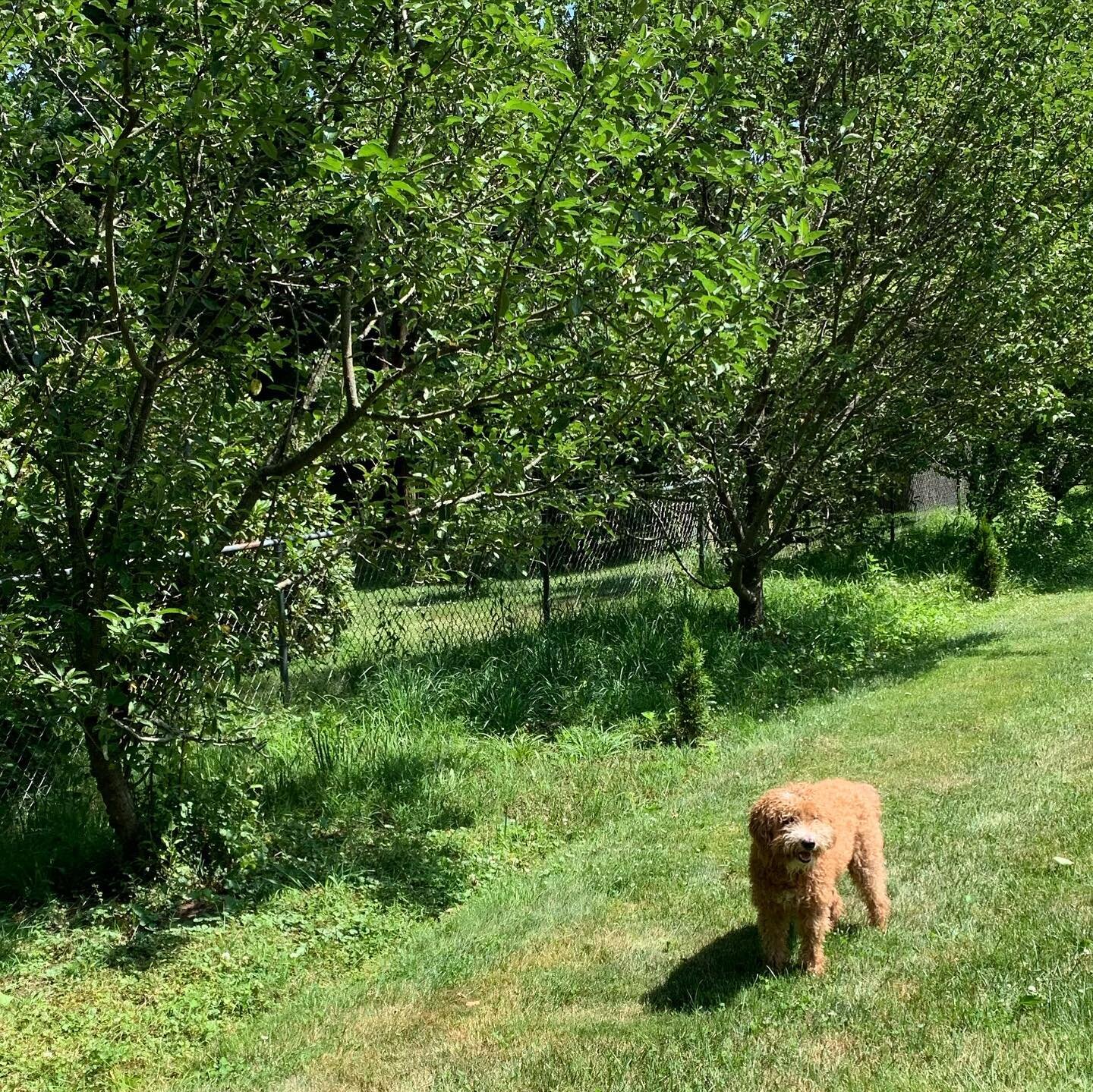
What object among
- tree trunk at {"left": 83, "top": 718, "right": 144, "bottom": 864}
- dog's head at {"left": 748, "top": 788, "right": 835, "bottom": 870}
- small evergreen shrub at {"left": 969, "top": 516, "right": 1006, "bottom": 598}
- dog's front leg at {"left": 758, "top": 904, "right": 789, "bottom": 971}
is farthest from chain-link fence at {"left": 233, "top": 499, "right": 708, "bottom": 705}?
small evergreen shrub at {"left": 969, "top": 516, "right": 1006, "bottom": 598}

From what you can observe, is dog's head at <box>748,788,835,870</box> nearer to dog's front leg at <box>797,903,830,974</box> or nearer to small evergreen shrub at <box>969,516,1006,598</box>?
dog's front leg at <box>797,903,830,974</box>

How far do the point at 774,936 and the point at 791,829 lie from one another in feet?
1.97

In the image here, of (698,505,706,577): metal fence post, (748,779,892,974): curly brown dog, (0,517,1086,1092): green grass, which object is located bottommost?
(0,517,1086,1092): green grass

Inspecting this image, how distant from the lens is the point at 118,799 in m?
5.50

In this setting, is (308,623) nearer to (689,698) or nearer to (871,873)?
(689,698)

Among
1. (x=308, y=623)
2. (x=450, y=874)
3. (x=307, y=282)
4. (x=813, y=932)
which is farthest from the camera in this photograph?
(x=308, y=623)

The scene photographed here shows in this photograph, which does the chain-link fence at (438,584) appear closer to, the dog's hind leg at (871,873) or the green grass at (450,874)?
the green grass at (450,874)

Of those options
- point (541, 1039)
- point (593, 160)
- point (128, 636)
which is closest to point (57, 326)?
point (128, 636)

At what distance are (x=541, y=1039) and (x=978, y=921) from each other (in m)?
1.85

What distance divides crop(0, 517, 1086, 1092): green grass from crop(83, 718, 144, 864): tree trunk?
19 centimetres

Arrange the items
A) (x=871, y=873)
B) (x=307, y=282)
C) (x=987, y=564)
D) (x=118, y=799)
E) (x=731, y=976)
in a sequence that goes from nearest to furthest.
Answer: (x=731, y=976) < (x=871, y=873) < (x=118, y=799) < (x=307, y=282) < (x=987, y=564)

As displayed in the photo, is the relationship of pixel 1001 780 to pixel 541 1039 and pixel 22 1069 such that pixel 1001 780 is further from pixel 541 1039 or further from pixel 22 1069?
pixel 22 1069

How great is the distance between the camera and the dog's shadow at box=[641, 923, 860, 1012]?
4.04 meters

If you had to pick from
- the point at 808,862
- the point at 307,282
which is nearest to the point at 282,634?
the point at 307,282
